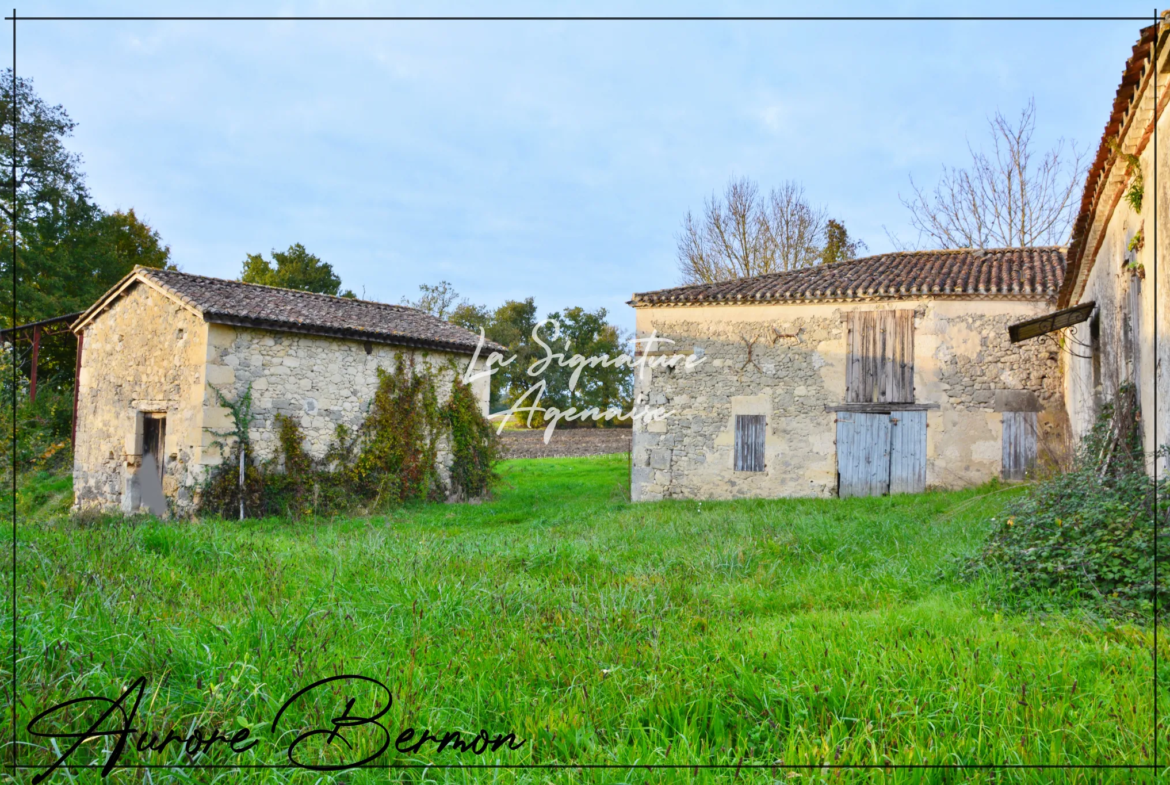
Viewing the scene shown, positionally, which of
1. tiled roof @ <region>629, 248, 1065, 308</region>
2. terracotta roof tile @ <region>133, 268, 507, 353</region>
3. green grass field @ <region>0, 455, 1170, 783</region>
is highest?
tiled roof @ <region>629, 248, 1065, 308</region>

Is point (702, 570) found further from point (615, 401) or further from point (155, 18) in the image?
point (615, 401)

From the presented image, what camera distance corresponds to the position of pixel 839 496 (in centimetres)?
1279

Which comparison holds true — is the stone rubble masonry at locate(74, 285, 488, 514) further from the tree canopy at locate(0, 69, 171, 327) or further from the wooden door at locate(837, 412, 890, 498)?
the wooden door at locate(837, 412, 890, 498)

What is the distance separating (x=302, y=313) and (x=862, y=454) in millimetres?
10930

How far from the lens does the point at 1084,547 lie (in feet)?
15.4

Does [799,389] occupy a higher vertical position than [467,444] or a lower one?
higher

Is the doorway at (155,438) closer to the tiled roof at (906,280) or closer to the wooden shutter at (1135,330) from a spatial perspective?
→ the tiled roof at (906,280)

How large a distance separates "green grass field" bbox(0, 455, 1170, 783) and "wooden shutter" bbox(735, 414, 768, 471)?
24.0 feet

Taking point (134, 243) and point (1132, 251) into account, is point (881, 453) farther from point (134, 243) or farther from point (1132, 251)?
point (134, 243)

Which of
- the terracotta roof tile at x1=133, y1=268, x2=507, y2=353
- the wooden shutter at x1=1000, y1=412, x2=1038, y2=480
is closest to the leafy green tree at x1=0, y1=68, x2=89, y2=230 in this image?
the terracotta roof tile at x1=133, y1=268, x2=507, y2=353

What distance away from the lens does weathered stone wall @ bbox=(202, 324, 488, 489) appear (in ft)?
38.0

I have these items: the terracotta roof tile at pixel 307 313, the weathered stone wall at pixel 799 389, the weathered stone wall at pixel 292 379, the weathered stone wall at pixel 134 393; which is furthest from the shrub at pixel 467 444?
the weathered stone wall at pixel 134 393

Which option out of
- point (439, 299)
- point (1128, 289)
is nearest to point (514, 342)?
point (439, 299)

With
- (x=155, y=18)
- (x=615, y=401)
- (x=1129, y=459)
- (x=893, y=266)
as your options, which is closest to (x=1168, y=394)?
(x=1129, y=459)
